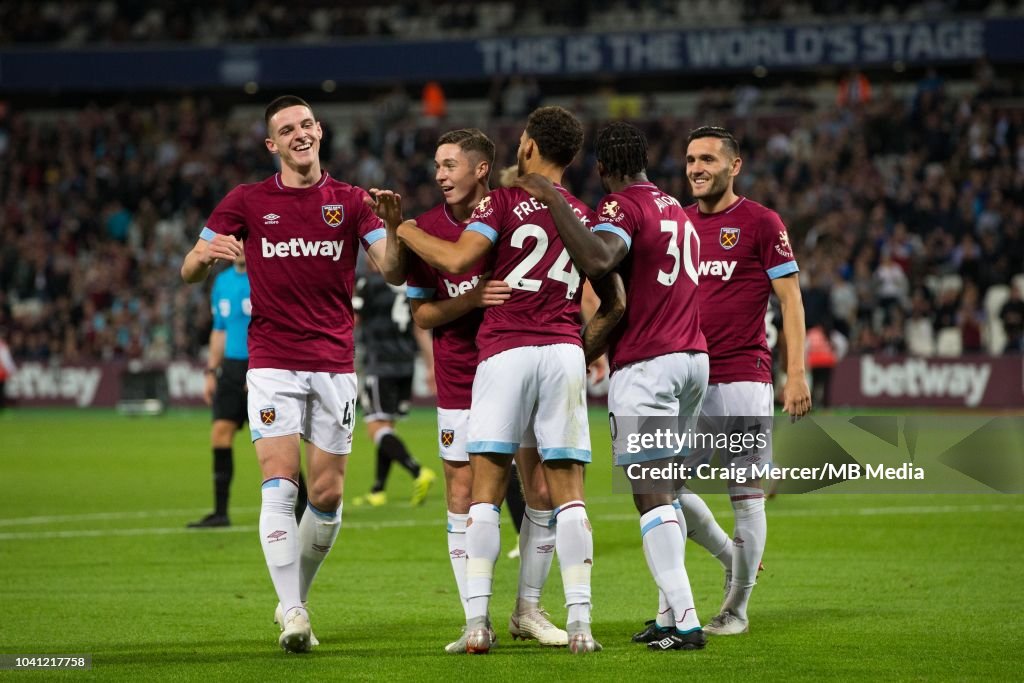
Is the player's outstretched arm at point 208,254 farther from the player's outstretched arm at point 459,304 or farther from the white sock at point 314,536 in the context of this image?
the white sock at point 314,536

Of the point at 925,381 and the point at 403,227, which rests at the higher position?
the point at 403,227

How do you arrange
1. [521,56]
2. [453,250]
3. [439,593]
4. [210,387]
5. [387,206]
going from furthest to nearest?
[521,56] → [210,387] → [439,593] → [387,206] → [453,250]

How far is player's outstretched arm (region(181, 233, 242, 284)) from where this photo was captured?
7152mm

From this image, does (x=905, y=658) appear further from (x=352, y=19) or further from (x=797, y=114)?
(x=352, y=19)

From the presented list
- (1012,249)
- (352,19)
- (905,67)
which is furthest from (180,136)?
(1012,249)

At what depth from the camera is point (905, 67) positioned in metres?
38.1

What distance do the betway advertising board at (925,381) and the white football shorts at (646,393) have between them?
20140mm

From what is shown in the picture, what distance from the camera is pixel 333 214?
7500 mm

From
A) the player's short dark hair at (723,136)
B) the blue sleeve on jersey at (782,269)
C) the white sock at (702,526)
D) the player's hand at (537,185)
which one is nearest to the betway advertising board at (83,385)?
the white sock at (702,526)

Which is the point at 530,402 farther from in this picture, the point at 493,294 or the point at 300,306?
the point at 300,306

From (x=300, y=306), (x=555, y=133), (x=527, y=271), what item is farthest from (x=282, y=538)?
(x=555, y=133)

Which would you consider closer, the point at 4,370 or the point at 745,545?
the point at 745,545

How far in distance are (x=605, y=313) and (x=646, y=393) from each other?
0.45 meters

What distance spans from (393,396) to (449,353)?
656 centimetres
